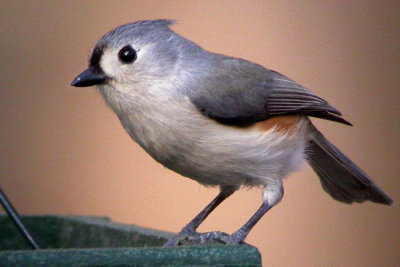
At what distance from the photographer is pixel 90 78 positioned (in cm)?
210

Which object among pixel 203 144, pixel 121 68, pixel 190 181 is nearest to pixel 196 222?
pixel 203 144

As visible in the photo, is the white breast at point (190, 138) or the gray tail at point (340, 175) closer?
the white breast at point (190, 138)

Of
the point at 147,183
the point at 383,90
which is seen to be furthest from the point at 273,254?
the point at 383,90

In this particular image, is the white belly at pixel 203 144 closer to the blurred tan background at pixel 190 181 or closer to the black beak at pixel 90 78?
the black beak at pixel 90 78

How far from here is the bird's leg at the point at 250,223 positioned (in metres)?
2.10

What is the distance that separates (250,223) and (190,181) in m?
1.80

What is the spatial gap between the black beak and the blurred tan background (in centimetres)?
177

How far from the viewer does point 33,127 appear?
13.1 feet

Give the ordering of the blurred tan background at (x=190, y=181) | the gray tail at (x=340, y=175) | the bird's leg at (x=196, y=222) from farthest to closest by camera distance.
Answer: the blurred tan background at (x=190, y=181) < the gray tail at (x=340, y=175) < the bird's leg at (x=196, y=222)

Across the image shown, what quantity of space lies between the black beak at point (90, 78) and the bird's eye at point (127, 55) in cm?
7

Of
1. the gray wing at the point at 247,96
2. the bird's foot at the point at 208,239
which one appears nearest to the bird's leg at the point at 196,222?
the bird's foot at the point at 208,239

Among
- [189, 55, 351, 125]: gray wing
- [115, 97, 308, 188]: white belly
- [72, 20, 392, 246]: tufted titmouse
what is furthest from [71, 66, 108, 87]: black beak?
[189, 55, 351, 125]: gray wing

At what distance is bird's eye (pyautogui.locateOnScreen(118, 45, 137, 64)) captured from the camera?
212cm

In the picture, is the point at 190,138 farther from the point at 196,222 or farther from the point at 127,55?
the point at 196,222
